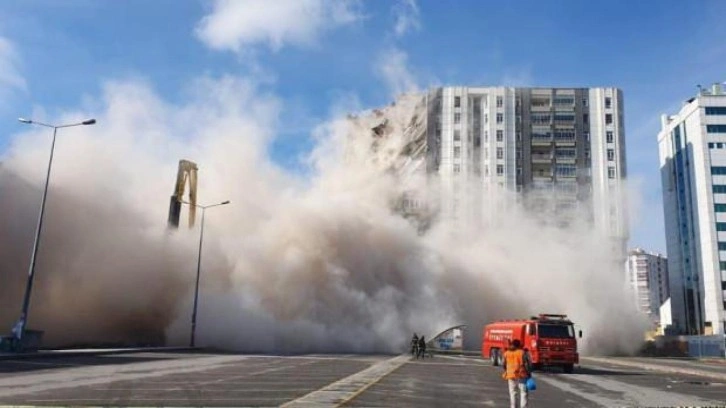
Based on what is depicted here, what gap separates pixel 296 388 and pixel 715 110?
90.4 metres

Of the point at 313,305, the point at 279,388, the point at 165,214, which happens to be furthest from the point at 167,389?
the point at 165,214

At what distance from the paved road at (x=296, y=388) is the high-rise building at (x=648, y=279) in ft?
485

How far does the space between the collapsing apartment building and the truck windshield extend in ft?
172

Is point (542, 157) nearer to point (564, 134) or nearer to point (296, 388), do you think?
point (564, 134)

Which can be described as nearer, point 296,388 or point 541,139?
point 296,388

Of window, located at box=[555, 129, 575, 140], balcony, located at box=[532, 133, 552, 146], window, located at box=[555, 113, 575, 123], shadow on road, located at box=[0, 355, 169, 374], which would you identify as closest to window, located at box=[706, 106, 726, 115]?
window, located at box=[555, 113, 575, 123]

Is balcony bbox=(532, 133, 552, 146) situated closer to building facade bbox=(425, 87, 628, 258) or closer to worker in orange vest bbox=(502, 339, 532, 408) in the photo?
building facade bbox=(425, 87, 628, 258)

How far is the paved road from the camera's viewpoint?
14711mm

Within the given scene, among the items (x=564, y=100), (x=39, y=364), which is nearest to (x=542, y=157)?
(x=564, y=100)

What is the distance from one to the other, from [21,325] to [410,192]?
63.3m

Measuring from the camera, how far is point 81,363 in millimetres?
26266

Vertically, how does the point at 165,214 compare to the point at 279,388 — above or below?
above

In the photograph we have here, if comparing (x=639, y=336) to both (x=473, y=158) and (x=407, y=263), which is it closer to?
(x=407, y=263)

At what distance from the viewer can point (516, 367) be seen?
1238 cm
